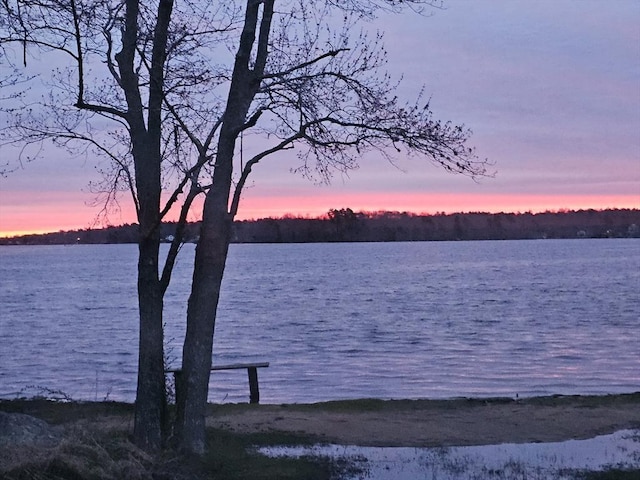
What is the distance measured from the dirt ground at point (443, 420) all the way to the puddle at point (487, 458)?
2.12 feet

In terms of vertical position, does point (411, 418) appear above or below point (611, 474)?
below

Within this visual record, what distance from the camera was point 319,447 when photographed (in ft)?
42.0

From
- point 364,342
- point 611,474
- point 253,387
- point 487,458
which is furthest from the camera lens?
point 364,342

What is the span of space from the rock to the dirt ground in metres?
3.94

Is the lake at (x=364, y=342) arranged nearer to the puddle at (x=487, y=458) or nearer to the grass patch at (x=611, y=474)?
the puddle at (x=487, y=458)

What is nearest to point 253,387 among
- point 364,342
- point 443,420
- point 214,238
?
point 443,420

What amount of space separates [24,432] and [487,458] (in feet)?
18.3

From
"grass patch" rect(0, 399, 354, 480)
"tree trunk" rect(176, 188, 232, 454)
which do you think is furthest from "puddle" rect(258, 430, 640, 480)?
"tree trunk" rect(176, 188, 232, 454)

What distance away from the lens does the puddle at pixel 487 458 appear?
1090 cm

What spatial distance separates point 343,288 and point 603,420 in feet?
199

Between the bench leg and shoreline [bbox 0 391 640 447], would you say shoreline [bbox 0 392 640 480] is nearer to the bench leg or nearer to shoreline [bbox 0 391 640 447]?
shoreline [bbox 0 391 640 447]

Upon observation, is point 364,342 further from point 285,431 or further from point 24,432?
point 24,432

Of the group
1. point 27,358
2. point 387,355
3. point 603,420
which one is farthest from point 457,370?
point 27,358

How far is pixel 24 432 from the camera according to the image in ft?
33.3
